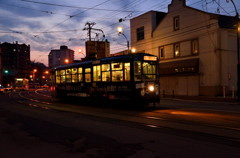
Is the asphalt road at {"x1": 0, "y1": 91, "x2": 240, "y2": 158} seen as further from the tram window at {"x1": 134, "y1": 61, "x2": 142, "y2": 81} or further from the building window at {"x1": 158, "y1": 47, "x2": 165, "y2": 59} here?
the building window at {"x1": 158, "y1": 47, "x2": 165, "y2": 59}

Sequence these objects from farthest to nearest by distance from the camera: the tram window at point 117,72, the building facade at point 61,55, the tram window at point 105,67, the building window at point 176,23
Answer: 1. the building facade at point 61,55
2. the building window at point 176,23
3. the tram window at point 105,67
4. the tram window at point 117,72

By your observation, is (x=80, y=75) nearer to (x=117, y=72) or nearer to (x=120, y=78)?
(x=117, y=72)

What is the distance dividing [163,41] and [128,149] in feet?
97.2

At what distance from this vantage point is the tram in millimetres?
15508

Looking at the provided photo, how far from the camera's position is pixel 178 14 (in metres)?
32.8

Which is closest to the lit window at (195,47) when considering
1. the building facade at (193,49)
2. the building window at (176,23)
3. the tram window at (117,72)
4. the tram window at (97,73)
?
the building facade at (193,49)

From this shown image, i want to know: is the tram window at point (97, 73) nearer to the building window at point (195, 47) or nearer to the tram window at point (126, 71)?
the tram window at point (126, 71)

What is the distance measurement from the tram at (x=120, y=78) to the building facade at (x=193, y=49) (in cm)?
1250

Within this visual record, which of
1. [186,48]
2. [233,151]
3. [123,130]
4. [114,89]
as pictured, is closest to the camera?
[233,151]

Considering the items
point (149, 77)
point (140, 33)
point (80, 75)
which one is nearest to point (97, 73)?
point (80, 75)

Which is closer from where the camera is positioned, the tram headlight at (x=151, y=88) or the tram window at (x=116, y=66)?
the tram headlight at (x=151, y=88)

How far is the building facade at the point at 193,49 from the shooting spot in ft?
92.1

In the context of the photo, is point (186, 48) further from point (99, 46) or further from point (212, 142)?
point (212, 142)

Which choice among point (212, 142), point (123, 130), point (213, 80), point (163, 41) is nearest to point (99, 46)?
point (163, 41)
